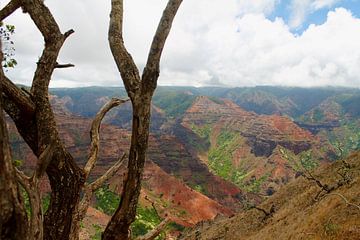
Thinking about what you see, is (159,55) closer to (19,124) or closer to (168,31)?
(168,31)

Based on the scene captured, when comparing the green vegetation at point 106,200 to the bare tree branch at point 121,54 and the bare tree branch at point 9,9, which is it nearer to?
the bare tree branch at point 9,9

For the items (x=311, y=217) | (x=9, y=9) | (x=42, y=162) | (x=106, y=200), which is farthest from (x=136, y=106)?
(x=106, y=200)

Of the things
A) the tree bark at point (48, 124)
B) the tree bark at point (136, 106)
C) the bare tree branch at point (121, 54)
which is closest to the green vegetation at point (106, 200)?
the tree bark at point (48, 124)

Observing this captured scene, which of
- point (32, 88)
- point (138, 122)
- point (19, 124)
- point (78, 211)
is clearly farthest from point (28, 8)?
point (78, 211)

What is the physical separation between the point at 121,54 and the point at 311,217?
64.0 feet

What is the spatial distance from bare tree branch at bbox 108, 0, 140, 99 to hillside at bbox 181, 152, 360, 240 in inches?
399

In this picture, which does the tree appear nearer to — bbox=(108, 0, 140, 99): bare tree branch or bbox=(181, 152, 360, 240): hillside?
bbox=(108, 0, 140, 99): bare tree branch

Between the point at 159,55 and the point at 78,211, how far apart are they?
Answer: 8.07 feet

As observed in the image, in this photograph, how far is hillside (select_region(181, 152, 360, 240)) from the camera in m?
16.2

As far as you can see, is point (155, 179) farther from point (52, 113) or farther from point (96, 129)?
point (52, 113)

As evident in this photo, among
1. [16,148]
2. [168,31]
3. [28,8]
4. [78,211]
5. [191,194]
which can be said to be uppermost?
[28,8]

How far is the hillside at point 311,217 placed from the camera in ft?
53.1

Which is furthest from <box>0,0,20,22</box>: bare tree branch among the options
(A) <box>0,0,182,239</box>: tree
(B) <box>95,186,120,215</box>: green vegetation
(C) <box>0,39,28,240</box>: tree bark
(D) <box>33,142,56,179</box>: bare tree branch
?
(B) <box>95,186,120,215</box>: green vegetation

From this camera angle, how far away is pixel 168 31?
15.1 feet
